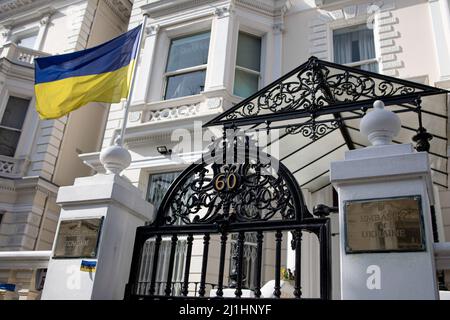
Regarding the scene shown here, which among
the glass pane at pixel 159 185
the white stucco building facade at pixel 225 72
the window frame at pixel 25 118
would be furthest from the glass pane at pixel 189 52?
the window frame at pixel 25 118

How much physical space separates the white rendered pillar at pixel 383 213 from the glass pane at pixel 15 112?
1212cm

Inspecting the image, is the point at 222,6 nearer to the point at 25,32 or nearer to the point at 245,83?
the point at 245,83

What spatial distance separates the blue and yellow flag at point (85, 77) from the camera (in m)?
5.82

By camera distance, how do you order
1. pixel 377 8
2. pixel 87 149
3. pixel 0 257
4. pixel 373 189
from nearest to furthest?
Answer: 1. pixel 373 189
2. pixel 0 257
3. pixel 377 8
4. pixel 87 149

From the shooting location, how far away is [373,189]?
10.8 feet

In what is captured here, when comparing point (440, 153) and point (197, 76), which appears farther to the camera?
point (197, 76)

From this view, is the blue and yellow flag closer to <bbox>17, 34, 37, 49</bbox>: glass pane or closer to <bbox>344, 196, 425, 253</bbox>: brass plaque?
<bbox>344, 196, 425, 253</bbox>: brass plaque

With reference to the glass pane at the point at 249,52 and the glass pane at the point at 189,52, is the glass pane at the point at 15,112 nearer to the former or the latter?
the glass pane at the point at 189,52

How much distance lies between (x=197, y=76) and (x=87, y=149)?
18.4 ft

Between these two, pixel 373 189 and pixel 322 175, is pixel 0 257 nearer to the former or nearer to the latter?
pixel 373 189

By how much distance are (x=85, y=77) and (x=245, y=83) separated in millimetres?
5119

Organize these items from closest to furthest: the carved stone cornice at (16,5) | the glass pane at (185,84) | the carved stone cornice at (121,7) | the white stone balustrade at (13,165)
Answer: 1. the glass pane at (185,84)
2. the white stone balustrade at (13,165)
3. the carved stone cornice at (16,5)
4. the carved stone cornice at (121,7)

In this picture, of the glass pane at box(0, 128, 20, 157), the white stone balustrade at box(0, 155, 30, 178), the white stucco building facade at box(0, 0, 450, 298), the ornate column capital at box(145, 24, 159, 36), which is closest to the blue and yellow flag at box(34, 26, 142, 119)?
the white stucco building facade at box(0, 0, 450, 298)

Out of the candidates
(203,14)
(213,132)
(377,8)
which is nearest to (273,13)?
(203,14)
